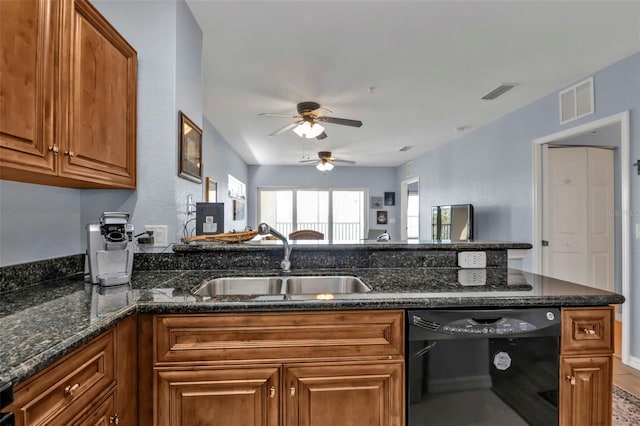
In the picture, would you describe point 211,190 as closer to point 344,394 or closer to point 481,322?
point 344,394

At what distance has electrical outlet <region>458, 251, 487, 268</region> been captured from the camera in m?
1.89

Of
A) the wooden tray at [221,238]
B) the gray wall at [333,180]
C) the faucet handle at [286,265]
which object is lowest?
the faucet handle at [286,265]

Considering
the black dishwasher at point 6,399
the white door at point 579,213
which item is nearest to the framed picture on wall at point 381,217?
the white door at point 579,213

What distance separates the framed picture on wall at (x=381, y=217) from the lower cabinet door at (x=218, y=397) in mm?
7487

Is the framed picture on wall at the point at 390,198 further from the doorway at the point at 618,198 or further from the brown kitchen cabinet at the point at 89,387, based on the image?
the brown kitchen cabinet at the point at 89,387

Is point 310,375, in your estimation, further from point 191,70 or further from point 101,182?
point 191,70

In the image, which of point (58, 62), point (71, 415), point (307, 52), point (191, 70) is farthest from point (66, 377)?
point (307, 52)

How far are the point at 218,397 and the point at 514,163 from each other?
4.12 metres

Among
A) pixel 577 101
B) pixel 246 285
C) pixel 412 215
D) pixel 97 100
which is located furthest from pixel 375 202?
pixel 97 100

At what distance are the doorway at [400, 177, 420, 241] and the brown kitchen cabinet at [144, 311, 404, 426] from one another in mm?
7027

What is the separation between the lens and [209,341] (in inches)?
46.1

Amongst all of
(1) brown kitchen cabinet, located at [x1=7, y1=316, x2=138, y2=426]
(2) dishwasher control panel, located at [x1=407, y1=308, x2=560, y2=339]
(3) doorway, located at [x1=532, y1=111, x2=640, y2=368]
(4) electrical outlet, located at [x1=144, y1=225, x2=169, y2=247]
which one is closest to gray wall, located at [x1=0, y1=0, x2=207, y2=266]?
(4) electrical outlet, located at [x1=144, y1=225, x2=169, y2=247]

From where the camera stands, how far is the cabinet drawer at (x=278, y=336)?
1160 millimetres

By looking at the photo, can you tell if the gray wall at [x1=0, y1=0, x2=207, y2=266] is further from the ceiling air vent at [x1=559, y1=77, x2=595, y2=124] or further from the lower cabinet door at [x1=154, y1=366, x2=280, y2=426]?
the ceiling air vent at [x1=559, y1=77, x2=595, y2=124]
